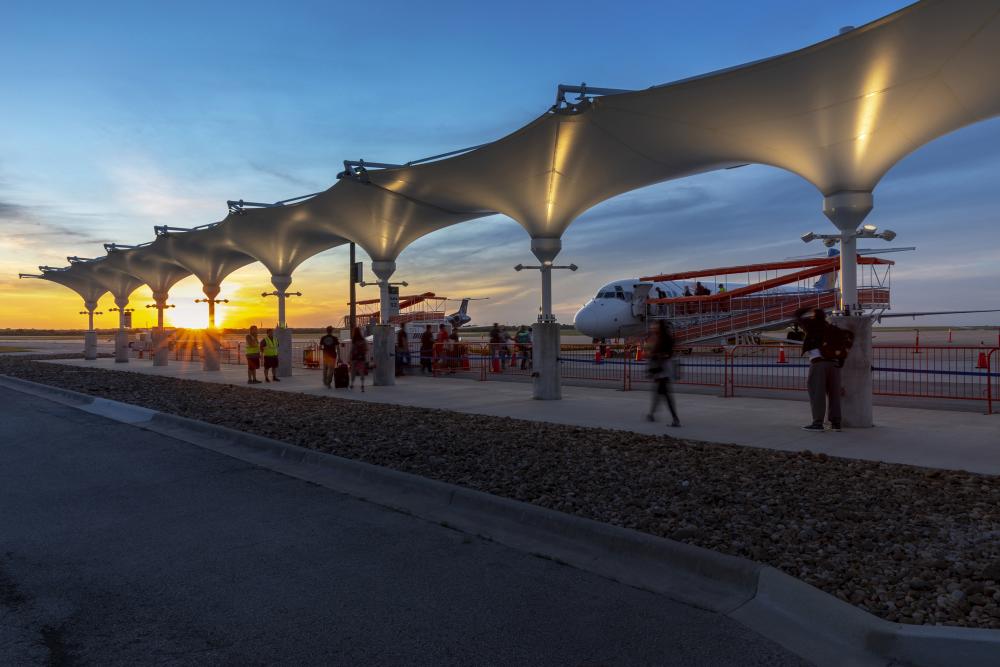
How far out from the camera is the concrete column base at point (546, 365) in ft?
49.8

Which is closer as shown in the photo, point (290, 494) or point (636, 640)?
point (636, 640)

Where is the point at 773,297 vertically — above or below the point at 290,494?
above

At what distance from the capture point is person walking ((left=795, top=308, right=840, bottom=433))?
404 inches

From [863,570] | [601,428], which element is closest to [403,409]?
[601,428]

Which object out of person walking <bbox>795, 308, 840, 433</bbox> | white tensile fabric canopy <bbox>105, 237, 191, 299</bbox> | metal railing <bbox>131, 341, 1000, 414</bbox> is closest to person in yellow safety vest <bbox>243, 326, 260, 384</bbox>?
metal railing <bbox>131, 341, 1000, 414</bbox>

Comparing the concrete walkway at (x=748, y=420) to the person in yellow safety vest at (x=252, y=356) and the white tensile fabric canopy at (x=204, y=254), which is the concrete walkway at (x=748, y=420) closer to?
the person in yellow safety vest at (x=252, y=356)

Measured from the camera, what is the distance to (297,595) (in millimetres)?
4230

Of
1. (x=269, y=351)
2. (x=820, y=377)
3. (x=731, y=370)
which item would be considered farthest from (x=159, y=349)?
(x=820, y=377)

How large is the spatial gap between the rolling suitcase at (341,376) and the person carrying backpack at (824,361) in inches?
487

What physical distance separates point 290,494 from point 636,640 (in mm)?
4485

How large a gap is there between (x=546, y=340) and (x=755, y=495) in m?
9.42

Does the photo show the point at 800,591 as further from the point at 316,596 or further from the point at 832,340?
the point at 832,340

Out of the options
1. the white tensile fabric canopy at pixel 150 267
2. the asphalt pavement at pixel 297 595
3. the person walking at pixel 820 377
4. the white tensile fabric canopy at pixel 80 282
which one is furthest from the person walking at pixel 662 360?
the white tensile fabric canopy at pixel 80 282

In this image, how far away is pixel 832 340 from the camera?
1025 cm
